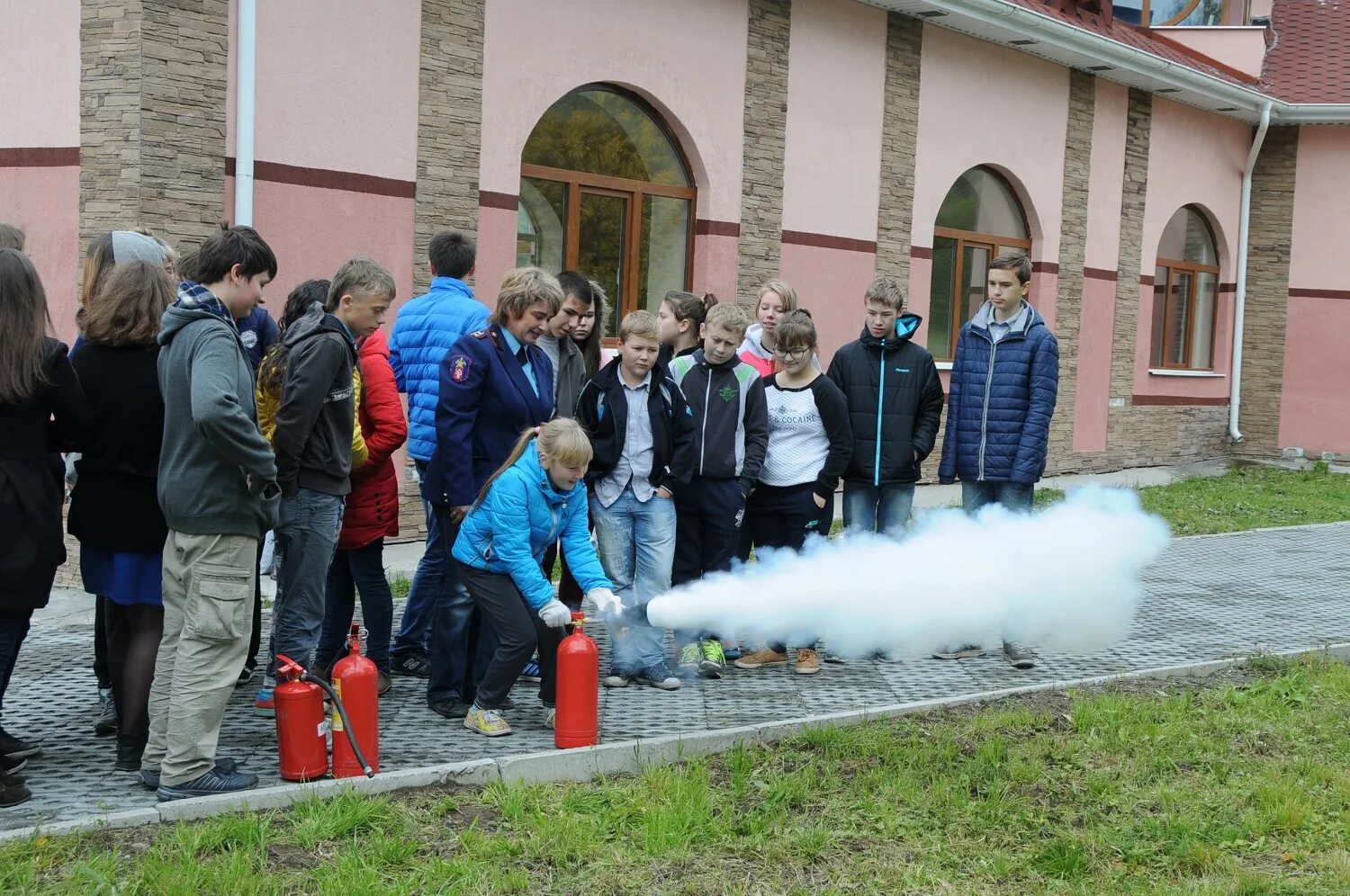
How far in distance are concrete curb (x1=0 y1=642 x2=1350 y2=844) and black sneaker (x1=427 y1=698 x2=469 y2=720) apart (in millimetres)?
827

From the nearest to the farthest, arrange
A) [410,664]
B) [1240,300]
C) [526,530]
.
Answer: [526,530] < [410,664] < [1240,300]

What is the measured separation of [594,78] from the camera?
1198cm

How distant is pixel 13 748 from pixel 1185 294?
19890 millimetres

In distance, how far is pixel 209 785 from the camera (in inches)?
185

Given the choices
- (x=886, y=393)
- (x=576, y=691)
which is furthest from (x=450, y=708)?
(x=886, y=393)

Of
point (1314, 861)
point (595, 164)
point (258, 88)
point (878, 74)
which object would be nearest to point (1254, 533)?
point (878, 74)

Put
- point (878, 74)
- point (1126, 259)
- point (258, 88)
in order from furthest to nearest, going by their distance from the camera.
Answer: point (1126, 259), point (878, 74), point (258, 88)

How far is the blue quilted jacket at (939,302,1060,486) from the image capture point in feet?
24.2

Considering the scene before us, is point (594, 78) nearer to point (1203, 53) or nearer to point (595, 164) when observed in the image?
point (595, 164)

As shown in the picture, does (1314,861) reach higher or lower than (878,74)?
lower

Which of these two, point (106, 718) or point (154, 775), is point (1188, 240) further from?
point (154, 775)

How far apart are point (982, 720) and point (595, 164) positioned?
7960 mm

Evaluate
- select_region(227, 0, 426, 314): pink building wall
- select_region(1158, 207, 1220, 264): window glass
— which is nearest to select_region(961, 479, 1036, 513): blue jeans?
select_region(227, 0, 426, 314): pink building wall

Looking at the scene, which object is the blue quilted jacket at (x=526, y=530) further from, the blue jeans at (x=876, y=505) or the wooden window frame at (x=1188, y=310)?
the wooden window frame at (x=1188, y=310)
